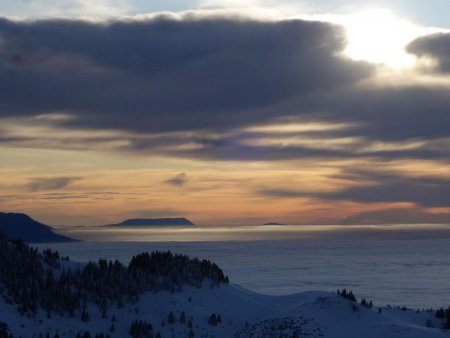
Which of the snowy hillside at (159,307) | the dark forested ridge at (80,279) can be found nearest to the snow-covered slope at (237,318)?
the snowy hillside at (159,307)

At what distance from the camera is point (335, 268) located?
121 meters

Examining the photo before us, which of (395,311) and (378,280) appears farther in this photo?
(378,280)

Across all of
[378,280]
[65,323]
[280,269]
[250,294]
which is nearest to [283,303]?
[250,294]

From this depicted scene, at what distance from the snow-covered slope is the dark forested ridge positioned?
57cm

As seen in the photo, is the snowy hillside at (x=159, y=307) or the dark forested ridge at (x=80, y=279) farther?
the dark forested ridge at (x=80, y=279)

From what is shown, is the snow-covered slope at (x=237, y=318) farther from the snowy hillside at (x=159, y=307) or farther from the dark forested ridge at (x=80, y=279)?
the dark forested ridge at (x=80, y=279)

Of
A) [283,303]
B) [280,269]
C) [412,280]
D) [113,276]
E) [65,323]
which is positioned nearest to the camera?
[65,323]

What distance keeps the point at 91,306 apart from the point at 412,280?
236ft

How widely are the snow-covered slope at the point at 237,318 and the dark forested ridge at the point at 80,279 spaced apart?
22.5 inches

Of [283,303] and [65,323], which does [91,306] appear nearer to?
[65,323]

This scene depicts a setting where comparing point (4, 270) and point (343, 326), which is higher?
point (4, 270)

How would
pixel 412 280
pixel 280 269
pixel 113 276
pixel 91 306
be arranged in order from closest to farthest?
pixel 91 306 < pixel 113 276 < pixel 412 280 < pixel 280 269

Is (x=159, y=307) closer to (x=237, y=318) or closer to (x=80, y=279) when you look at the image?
(x=237, y=318)

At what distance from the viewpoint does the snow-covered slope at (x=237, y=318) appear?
32.5 m
